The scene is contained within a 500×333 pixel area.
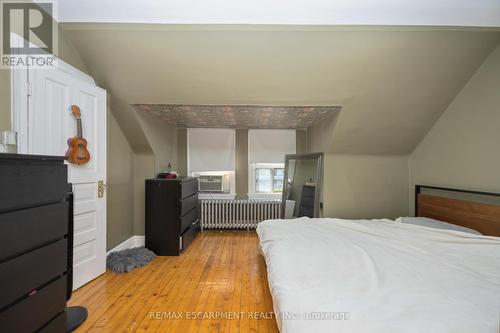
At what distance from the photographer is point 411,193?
11.6 feet

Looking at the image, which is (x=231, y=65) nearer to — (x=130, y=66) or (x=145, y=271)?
(x=130, y=66)

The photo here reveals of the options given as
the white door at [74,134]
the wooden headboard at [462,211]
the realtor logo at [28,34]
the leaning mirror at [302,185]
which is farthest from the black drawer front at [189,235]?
the wooden headboard at [462,211]

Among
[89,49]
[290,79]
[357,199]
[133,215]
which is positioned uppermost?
[89,49]

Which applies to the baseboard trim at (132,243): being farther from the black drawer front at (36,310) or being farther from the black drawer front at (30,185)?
the black drawer front at (30,185)

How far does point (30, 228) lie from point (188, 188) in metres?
2.36

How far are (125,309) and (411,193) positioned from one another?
4.12 metres

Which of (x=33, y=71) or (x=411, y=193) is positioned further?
(x=411, y=193)

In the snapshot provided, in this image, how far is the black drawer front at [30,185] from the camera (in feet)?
3.42

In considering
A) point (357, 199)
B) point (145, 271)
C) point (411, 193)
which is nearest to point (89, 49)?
point (145, 271)

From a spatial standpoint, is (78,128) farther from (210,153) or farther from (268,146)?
(268,146)

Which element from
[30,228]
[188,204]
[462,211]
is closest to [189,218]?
[188,204]

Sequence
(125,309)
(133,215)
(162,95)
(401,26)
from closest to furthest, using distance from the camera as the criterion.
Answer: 1. (125,309)
2. (401,26)
3. (162,95)
4. (133,215)

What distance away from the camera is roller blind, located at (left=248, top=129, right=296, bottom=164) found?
14.8 ft

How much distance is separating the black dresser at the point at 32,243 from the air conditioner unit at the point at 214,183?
3.11 meters
